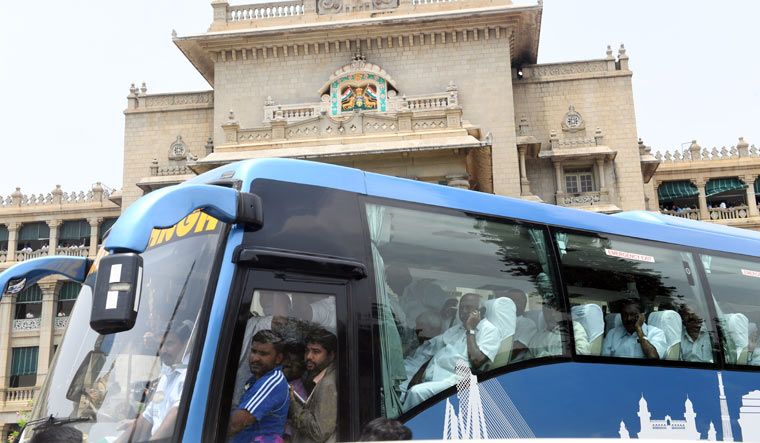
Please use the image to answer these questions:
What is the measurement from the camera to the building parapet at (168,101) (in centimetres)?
2787

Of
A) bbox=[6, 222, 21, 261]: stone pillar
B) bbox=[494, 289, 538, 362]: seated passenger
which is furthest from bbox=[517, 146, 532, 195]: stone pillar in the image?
bbox=[6, 222, 21, 261]: stone pillar

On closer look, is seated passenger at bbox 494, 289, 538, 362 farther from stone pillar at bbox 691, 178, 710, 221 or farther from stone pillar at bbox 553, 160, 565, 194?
stone pillar at bbox 691, 178, 710, 221

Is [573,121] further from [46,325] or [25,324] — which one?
[25,324]

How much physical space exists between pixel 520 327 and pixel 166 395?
2.34 meters

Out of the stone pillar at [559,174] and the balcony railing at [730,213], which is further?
the balcony railing at [730,213]

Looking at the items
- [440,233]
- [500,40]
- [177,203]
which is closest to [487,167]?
[500,40]

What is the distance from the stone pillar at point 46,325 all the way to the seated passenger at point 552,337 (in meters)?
28.2

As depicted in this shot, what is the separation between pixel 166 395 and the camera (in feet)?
11.2

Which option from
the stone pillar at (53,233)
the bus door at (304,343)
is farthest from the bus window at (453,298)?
the stone pillar at (53,233)

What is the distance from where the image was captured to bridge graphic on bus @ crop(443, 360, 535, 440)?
404 centimetres

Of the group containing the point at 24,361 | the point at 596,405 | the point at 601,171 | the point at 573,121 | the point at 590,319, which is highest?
the point at 573,121

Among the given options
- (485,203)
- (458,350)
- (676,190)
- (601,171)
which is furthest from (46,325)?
(458,350)

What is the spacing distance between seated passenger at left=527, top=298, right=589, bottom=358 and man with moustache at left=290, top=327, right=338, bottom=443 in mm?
1483

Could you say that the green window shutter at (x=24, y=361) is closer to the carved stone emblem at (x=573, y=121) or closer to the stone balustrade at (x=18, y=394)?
the stone balustrade at (x=18, y=394)
